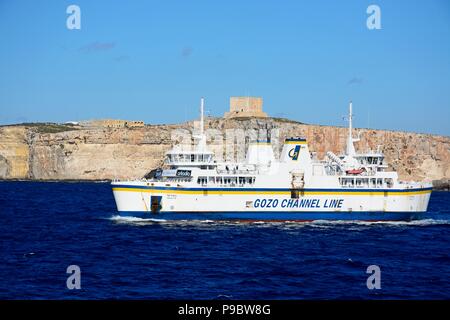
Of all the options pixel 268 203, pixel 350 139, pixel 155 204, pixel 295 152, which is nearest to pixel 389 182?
pixel 350 139

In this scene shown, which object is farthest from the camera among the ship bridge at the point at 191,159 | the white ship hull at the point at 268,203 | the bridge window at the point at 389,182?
the bridge window at the point at 389,182

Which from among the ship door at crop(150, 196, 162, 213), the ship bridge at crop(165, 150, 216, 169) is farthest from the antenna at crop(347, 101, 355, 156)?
the ship door at crop(150, 196, 162, 213)

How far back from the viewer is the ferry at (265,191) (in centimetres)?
4731

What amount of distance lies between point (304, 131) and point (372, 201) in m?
97.7

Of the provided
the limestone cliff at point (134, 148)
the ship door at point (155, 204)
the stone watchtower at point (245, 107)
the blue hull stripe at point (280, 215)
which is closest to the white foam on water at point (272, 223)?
the blue hull stripe at point (280, 215)

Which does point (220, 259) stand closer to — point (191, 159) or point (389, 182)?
point (191, 159)

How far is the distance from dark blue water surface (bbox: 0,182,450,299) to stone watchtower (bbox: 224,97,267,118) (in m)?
108

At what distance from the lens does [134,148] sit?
495 feet

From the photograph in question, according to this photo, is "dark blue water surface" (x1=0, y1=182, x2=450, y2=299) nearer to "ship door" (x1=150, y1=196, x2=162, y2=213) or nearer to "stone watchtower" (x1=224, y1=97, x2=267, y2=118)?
"ship door" (x1=150, y1=196, x2=162, y2=213)

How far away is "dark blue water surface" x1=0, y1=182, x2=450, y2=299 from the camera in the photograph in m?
24.8

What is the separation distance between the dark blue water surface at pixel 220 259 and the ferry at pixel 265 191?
1060 mm

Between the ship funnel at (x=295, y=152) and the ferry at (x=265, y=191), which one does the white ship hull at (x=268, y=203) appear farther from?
the ship funnel at (x=295, y=152)

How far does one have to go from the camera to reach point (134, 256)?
32906mm

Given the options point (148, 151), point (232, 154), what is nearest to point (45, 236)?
point (232, 154)
